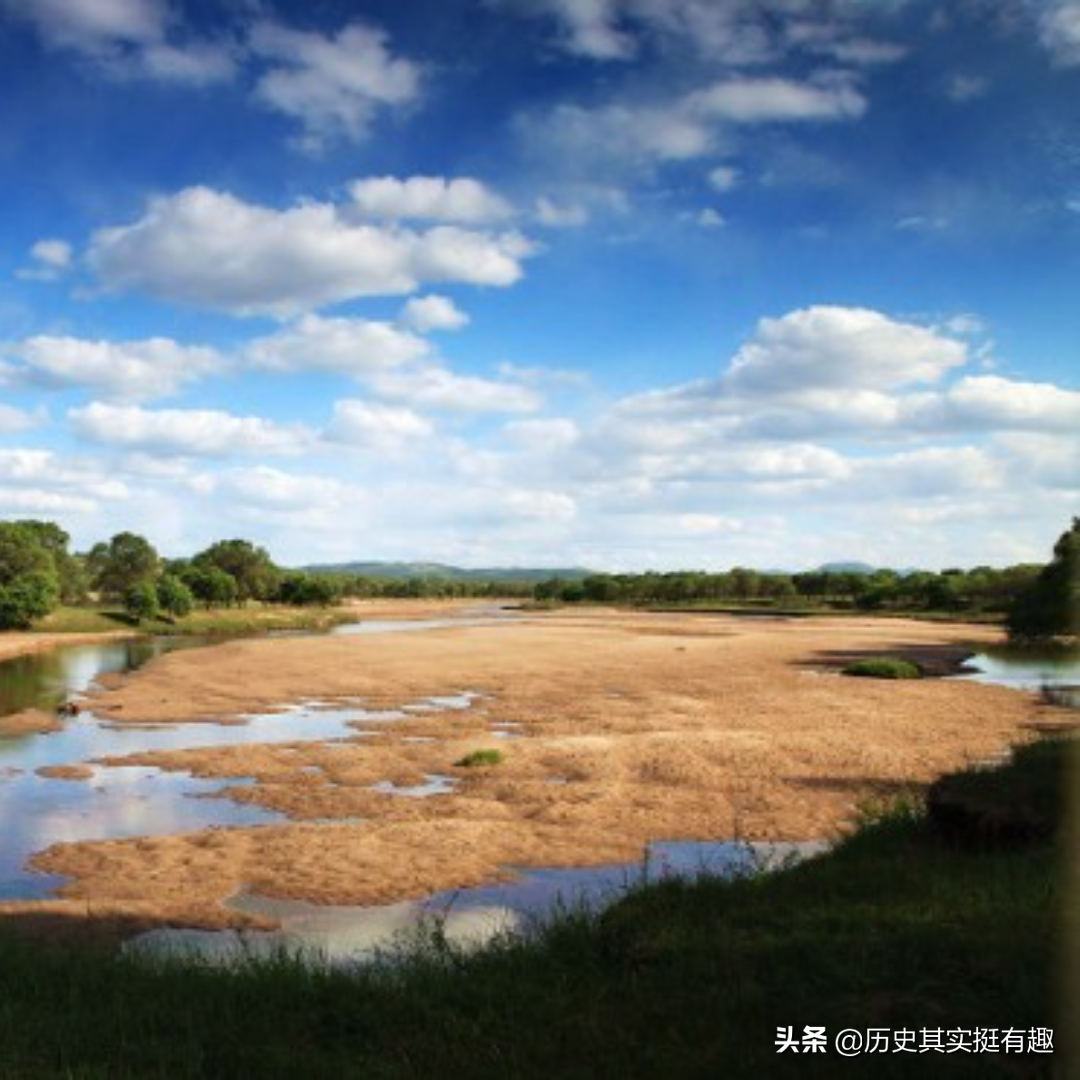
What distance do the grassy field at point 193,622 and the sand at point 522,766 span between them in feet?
161

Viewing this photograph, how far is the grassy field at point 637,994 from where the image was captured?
29.3ft

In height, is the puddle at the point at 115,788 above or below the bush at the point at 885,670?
below

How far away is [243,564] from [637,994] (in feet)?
551

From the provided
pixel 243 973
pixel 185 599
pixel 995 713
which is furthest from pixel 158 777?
pixel 185 599

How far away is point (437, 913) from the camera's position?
2073 centimetres

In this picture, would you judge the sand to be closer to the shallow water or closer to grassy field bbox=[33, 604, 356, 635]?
the shallow water

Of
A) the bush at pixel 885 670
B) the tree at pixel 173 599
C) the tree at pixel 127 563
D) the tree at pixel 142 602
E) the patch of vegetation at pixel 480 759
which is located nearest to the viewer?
the patch of vegetation at pixel 480 759

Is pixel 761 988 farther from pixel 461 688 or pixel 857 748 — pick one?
pixel 461 688

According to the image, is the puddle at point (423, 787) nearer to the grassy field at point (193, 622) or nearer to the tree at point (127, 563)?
the grassy field at point (193, 622)

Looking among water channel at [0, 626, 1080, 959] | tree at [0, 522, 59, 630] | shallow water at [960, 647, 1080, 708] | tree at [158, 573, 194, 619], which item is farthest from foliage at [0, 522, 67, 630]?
shallow water at [960, 647, 1080, 708]

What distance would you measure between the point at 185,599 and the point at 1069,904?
129 meters

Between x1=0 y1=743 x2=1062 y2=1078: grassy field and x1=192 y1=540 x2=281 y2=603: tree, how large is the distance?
16066cm

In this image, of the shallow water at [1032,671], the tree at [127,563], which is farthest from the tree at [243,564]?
the shallow water at [1032,671]

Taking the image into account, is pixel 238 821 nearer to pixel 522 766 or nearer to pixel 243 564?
pixel 522 766
